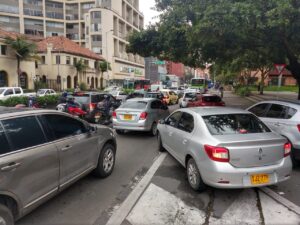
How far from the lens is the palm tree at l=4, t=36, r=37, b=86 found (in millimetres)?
30438

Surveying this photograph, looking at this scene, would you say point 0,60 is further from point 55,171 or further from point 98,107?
point 55,171

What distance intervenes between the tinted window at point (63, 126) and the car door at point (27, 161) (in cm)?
26

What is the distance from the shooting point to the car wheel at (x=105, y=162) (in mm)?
5391

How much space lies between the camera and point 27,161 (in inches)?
131

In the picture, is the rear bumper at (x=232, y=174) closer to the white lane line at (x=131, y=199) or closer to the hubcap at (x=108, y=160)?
the white lane line at (x=131, y=199)

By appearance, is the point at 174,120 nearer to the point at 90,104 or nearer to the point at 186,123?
the point at 186,123

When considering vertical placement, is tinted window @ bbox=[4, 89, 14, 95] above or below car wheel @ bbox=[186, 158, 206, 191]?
above

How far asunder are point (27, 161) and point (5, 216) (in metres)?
0.67

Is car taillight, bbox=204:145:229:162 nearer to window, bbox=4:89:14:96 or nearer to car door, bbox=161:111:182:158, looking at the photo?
car door, bbox=161:111:182:158

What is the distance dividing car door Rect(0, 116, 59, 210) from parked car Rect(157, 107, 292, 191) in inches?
95.7

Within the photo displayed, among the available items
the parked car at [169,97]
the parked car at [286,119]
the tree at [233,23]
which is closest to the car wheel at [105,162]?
the parked car at [286,119]

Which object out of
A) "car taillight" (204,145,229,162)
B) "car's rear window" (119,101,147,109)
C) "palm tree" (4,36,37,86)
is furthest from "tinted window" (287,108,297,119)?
"palm tree" (4,36,37,86)

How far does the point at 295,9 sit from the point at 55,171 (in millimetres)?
8718

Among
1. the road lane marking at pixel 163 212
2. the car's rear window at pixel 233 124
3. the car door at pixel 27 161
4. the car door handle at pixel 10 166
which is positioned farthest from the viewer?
the car's rear window at pixel 233 124
